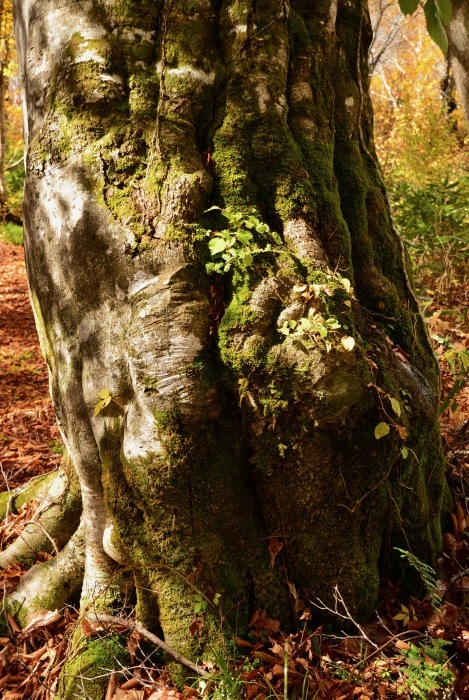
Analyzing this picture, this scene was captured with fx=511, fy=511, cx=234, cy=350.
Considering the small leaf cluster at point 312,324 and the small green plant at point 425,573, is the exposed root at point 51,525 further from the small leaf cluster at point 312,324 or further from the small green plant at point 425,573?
the small green plant at point 425,573

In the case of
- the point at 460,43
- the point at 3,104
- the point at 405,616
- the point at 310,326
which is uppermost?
the point at 3,104

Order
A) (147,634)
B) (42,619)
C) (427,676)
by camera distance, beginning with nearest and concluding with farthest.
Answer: (427,676), (147,634), (42,619)

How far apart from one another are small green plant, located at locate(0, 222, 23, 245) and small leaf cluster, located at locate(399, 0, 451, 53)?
12.3 m

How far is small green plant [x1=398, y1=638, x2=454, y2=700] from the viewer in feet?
6.15

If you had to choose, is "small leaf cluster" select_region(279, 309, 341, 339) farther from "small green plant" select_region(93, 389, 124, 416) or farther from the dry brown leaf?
the dry brown leaf

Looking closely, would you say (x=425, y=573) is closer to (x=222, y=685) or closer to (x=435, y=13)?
(x=222, y=685)

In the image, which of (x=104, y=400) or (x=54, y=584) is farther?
(x=54, y=584)

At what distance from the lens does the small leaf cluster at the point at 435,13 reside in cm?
149

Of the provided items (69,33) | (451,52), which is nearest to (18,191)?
(451,52)

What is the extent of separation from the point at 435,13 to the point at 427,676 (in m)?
2.27

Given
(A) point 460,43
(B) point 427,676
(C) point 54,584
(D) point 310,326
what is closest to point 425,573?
(B) point 427,676

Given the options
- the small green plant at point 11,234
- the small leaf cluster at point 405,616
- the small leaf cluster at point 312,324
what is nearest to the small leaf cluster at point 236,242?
the small leaf cluster at point 312,324

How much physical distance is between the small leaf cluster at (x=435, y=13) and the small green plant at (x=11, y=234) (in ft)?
40.3

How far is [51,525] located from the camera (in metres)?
3.01
